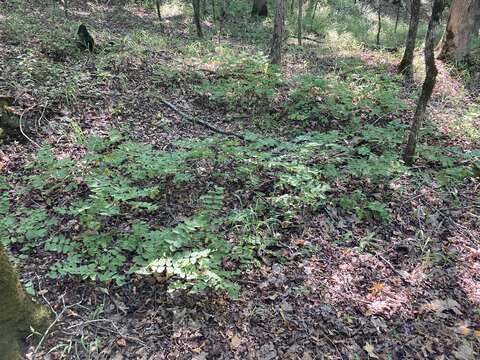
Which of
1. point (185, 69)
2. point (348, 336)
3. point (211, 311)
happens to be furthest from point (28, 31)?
point (348, 336)

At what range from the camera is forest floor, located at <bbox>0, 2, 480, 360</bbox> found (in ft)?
9.70

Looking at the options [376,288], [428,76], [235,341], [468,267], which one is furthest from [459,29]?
[235,341]

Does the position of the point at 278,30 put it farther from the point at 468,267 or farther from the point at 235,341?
the point at 235,341

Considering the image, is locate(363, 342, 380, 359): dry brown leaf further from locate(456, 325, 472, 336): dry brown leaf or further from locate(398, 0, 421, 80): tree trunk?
locate(398, 0, 421, 80): tree trunk

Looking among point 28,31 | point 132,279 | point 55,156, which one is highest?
point 28,31

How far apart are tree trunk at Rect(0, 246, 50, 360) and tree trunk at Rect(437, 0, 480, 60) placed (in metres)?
10.9

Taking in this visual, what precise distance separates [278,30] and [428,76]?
14.6ft

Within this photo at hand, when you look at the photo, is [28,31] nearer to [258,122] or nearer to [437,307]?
[258,122]

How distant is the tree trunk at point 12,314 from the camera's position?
2543mm

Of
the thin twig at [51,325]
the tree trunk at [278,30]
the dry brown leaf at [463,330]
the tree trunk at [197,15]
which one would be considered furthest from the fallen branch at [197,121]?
the tree trunk at [197,15]

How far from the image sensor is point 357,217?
4.35 metres

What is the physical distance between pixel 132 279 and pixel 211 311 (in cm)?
80

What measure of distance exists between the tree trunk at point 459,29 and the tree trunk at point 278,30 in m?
4.71

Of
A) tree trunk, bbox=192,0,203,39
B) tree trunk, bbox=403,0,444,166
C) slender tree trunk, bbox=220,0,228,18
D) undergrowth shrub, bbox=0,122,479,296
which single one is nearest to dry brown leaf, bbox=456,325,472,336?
undergrowth shrub, bbox=0,122,479,296
